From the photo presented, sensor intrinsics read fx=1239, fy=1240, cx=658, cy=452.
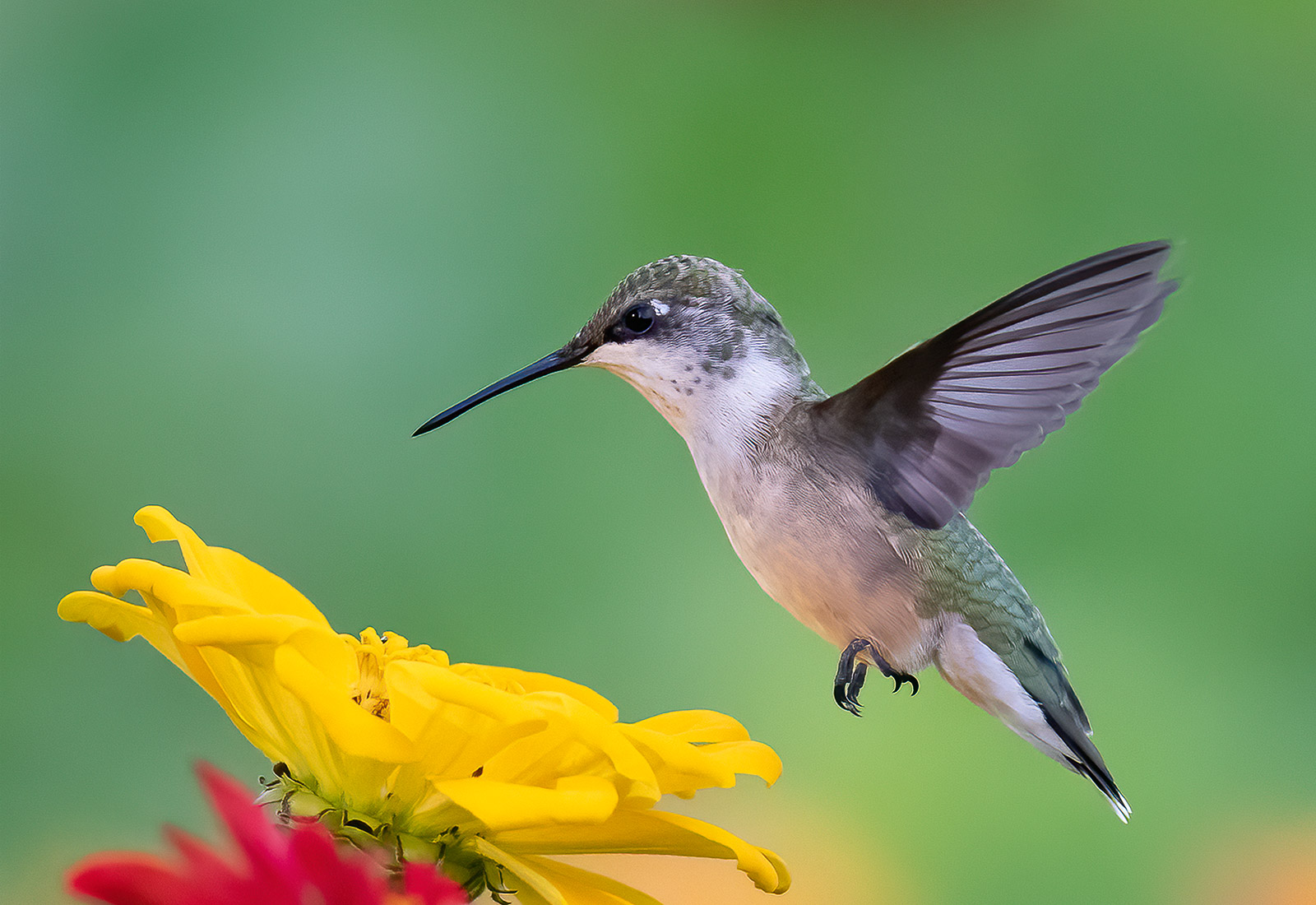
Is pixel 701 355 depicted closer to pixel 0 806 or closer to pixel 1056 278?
pixel 1056 278

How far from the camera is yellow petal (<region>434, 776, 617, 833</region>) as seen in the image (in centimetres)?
29

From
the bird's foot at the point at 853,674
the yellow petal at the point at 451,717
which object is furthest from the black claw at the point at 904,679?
the yellow petal at the point at 451,717

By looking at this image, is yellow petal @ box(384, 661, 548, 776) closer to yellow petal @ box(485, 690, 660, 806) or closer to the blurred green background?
yellow petal @ box(485, 690, 660, 806)

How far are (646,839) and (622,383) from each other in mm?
856

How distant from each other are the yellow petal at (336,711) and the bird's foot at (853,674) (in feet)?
0.76

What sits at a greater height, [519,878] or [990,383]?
[990,383]

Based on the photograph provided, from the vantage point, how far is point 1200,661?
4.00 ft

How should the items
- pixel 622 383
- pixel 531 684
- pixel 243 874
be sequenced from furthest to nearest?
pixel 622 383
pixel 531 684
pixel 243 874

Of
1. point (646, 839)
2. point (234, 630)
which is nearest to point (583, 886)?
point (646, 839)

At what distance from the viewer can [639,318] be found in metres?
0.49

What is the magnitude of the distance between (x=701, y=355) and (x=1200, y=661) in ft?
2.99

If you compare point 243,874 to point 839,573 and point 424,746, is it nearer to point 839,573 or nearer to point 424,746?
point 424,746

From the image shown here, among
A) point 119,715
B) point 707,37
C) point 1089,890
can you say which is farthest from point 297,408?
point 1089,890

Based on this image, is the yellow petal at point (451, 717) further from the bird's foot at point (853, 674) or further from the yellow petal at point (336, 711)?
the bird's foot at point (853, 674)
